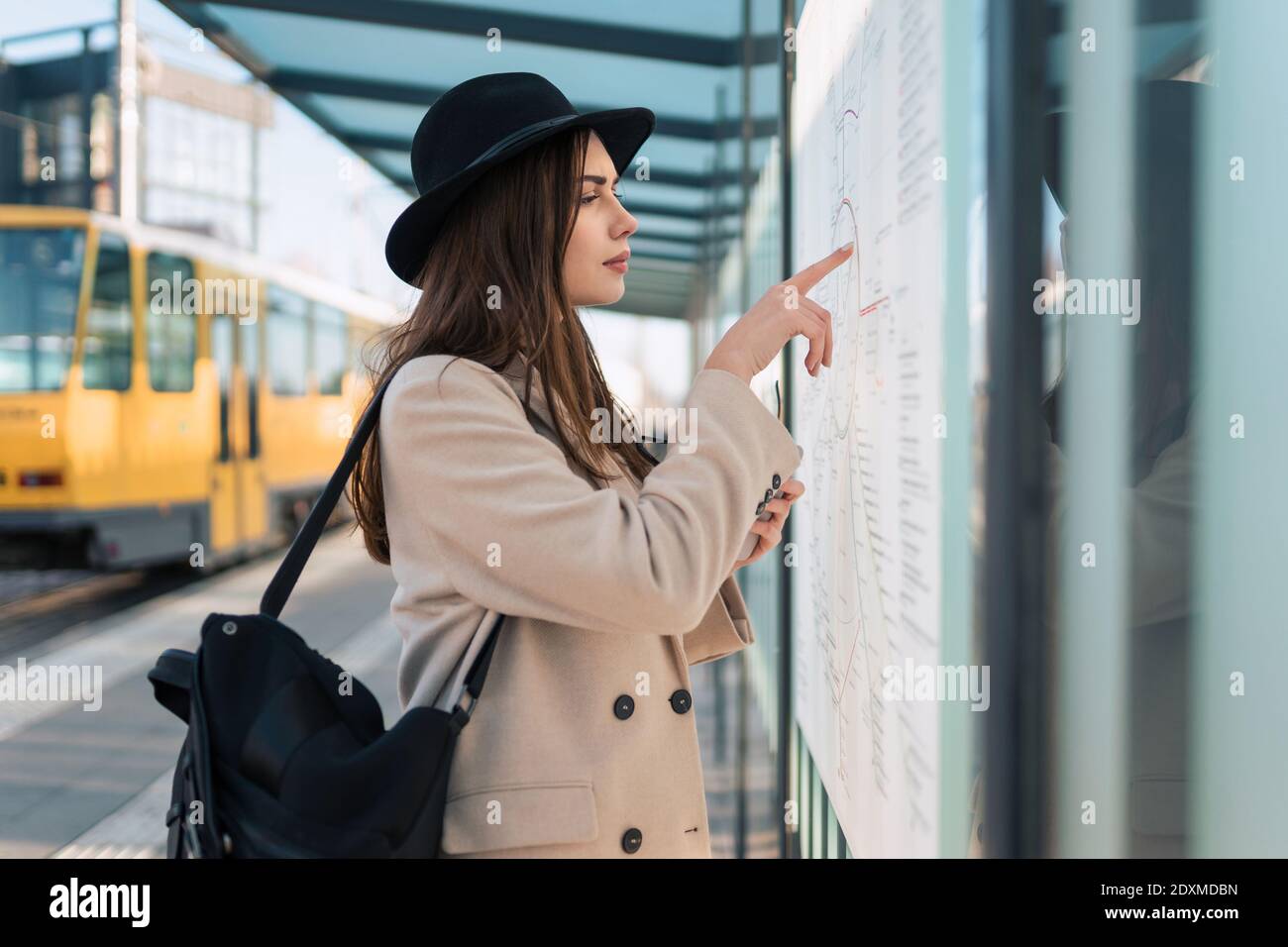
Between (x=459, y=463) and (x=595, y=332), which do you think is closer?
(x=459, y=463)

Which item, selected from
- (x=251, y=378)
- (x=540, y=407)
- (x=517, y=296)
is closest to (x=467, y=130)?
(x=517, y=296)

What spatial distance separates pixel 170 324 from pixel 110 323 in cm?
69

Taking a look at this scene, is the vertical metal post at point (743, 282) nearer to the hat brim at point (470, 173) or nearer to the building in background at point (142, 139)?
the hat brim at point (470, 173)

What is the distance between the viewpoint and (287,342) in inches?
470

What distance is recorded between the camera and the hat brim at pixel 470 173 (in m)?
1.31

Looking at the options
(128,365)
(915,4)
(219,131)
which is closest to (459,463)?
(915,4)

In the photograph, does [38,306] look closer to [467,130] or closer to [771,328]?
[467,130]

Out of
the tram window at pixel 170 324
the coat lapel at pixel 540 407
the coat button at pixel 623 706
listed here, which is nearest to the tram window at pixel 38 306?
the tram window at pixel 170 324

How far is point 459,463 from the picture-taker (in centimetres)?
116

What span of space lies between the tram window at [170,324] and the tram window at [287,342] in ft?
5.17

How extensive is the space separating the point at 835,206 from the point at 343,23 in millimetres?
2842

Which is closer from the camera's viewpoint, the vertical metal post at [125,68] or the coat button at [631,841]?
the coat button at [631,841]

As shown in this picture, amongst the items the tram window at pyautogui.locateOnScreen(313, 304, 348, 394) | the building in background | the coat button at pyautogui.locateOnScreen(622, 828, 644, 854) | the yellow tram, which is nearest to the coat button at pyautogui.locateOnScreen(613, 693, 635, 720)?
the coat button at pyautogui.locateOnScreen(622, 828, 644, 854)
